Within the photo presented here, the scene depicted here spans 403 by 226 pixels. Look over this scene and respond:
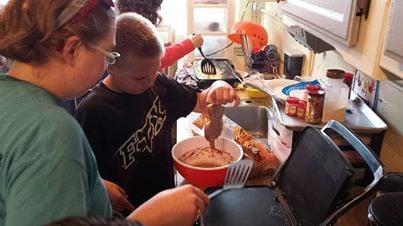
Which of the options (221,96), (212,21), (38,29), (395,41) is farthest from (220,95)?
(212,21)

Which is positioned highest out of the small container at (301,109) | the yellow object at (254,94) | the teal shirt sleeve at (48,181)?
the teal shirt sleeve at (48,181)

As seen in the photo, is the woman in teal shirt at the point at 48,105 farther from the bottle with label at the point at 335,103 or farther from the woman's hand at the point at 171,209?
the bottle with label at the point at 335,103

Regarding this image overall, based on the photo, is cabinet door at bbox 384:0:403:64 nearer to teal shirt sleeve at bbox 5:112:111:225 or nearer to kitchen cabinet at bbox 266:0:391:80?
kitchen cabinet at bbox 266:0:391:80

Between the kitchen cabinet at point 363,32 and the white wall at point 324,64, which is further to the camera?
the white wall at point 324,64

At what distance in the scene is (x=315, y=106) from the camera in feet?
4.00

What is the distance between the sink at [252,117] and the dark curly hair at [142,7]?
23.0 inches

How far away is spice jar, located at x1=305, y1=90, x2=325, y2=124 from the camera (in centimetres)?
122

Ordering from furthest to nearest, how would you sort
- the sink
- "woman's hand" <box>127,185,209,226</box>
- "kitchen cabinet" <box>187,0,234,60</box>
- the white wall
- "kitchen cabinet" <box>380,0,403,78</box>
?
"kitchen cabinet" <box>187,0,234,60</box> < the sink < the white wall < "kitchen cabinet" <box>380,0,403,78</box> < "woman's hand" <box>127,185,209,226</box>

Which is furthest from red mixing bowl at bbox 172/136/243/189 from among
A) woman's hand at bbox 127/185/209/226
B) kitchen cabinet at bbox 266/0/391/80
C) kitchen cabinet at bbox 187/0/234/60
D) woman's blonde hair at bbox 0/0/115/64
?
kitchen cabinet at bbox 187/0/234/60

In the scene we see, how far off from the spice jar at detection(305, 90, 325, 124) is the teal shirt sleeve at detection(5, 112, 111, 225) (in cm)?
90

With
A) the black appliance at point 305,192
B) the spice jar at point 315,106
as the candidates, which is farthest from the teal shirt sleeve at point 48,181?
the spice jar at point 315,106

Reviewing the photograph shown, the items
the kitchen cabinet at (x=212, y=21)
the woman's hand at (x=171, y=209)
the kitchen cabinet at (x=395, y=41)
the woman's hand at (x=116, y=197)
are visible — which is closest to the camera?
the woman's hand at (x=171, y=209)

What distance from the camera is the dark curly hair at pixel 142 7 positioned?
1.63 m

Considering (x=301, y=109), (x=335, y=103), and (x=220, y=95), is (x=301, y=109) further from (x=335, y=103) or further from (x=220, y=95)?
(x=220, y=95)
